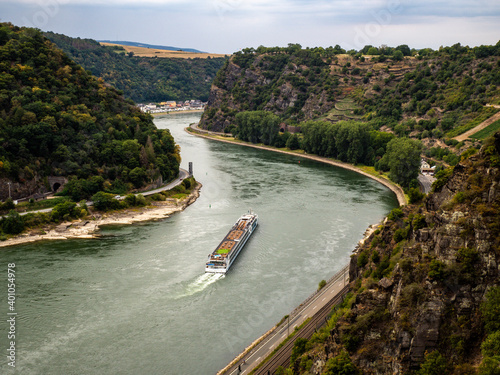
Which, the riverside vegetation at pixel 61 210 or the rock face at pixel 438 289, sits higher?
the rock face at pixel 438 289

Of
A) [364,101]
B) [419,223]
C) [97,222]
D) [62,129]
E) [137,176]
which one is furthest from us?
[364,101]

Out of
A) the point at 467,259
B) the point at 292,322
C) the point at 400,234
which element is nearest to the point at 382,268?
the point at 400,234

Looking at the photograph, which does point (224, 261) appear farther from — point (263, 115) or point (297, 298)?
point (263, 115)

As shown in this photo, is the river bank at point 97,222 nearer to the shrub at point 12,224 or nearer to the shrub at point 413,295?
the shrub at point 12,224

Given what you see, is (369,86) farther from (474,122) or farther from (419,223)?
(419,223)

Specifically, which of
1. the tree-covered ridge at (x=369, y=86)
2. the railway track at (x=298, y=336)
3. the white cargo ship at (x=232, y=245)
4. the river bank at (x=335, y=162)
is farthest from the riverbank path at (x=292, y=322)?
the tree-covered ridge at (x=369, y=86)

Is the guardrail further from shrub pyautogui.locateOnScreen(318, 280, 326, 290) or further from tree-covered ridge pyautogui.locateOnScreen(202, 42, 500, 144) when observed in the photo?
tree-covered ridge pyautogui.locateOnScreen(202, 42, 500, 144)

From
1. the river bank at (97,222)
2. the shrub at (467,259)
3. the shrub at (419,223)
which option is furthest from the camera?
the river bank at (97,222)
